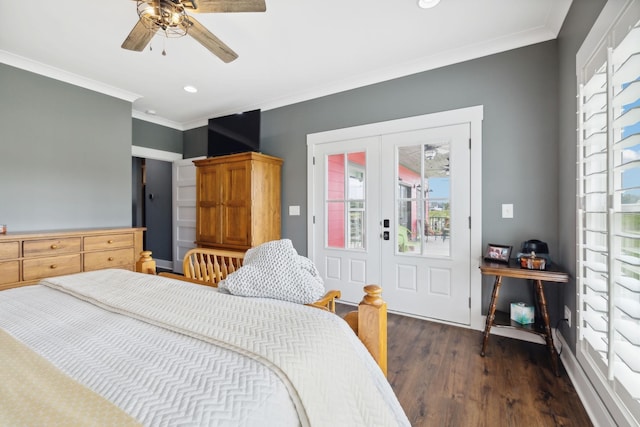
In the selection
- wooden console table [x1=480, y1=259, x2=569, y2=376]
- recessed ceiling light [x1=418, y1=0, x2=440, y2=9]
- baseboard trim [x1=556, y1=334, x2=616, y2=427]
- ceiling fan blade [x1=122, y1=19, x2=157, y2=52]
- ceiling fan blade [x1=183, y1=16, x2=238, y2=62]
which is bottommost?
baseboard trim [x1=556, y1=334, x2=616, y2=427]

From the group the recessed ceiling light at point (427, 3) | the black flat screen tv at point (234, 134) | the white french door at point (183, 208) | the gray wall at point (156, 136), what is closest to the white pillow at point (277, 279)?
the recessed ceiling light at point (427, 3)

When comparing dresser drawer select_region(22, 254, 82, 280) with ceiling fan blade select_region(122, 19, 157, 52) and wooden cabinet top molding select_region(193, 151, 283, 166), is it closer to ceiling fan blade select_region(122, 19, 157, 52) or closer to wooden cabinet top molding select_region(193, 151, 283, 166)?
wooden cabinet top molding select_region(193, 151, 283, 166)

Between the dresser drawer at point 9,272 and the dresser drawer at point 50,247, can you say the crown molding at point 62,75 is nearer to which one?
the dresser drawer at point 50,247

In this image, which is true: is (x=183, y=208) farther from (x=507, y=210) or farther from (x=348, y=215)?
(x=507, y=210)

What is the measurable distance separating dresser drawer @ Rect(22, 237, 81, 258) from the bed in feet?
5.29

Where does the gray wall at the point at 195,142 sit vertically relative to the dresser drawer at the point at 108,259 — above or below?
above

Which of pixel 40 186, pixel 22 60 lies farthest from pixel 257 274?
pixel 22 60

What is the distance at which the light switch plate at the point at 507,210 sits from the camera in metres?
2.43

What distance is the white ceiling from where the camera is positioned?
2.05m

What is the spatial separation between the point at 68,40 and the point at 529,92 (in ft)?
13.0

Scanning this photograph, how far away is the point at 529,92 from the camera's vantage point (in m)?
2.36

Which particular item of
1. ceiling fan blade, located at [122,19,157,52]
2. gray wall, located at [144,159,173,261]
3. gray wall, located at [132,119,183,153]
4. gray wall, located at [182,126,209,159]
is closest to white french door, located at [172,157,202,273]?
gray wall, located at [182,126,209,159]

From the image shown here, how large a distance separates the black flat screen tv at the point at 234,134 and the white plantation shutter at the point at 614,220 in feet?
10.1

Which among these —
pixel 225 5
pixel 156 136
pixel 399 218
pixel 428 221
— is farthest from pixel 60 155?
pixel 428 221
